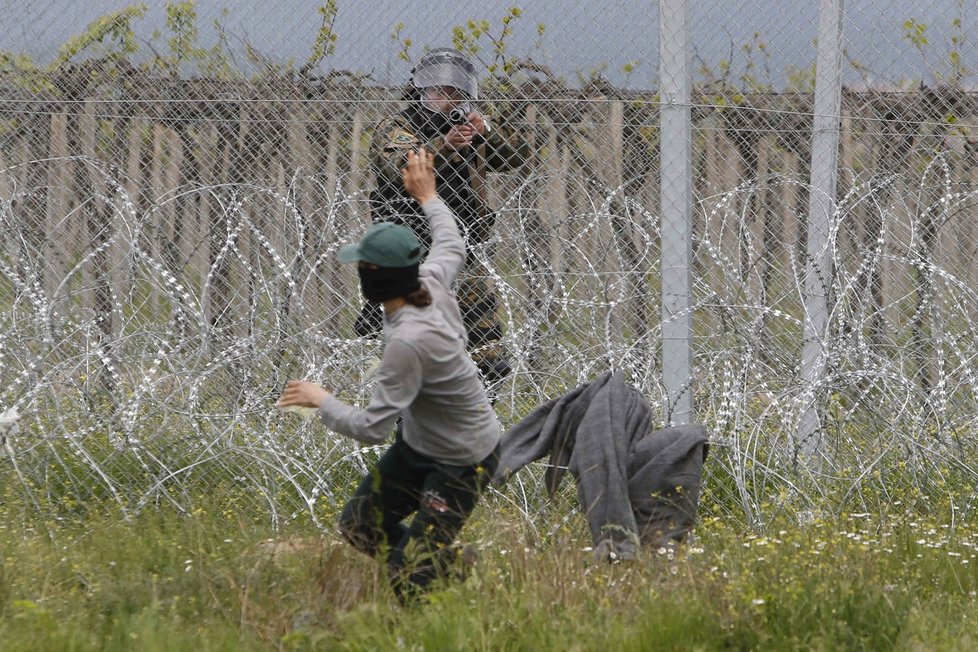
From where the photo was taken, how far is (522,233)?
17.1 feet

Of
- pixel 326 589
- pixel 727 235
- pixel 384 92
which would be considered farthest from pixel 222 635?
pixel 727 235

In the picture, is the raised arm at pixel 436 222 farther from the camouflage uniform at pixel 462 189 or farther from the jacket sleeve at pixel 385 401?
the camouflage uniform at pixel 462 189

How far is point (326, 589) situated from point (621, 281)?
204 cm

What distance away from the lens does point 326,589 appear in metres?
3.75

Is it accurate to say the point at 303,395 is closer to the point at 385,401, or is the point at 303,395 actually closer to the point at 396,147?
the point at 385,401

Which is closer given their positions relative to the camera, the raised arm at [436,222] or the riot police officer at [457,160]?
the raised arm at [436,222]

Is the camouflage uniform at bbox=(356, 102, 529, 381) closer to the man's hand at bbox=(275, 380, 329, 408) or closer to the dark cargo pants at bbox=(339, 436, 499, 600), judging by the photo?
the dark cargo pants at bbox=(339, 436, 499, 600)

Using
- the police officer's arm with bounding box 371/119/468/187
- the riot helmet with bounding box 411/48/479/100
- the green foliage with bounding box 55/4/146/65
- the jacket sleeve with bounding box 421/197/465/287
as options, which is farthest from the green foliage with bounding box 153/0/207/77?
the jacket sleeve with bounding box 421/197/465/287

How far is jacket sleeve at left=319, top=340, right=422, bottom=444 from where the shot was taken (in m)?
3.61

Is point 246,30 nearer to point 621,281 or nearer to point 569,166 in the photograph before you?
point 569,166

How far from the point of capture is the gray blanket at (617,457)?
4434mm

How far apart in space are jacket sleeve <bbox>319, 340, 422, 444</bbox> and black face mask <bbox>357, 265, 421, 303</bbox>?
0.50 ft

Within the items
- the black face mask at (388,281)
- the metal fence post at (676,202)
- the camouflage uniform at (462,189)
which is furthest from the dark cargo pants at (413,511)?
the camouflage uniform at (462,189)

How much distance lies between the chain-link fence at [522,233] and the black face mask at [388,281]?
4.24 feet
